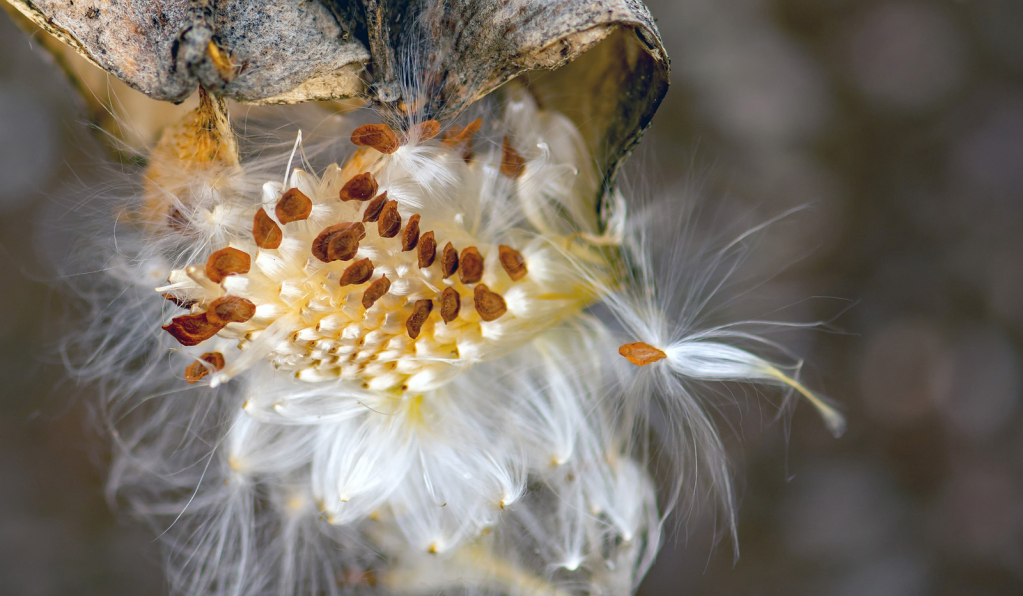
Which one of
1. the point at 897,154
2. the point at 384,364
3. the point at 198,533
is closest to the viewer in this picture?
the point at 384,364

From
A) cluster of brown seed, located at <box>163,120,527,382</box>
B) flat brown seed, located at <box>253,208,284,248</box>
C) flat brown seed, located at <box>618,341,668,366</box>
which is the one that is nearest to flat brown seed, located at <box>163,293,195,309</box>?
cluster of brown seed, located at <box>163,120,527,382</box>

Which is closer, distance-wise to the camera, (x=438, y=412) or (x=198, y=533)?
(x=438, y=412)

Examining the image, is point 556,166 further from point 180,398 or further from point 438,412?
point 180,398

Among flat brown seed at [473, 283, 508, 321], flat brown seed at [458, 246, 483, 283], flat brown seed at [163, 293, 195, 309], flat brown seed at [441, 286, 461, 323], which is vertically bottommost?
flat brown seed at [473, 283, 508, 321]

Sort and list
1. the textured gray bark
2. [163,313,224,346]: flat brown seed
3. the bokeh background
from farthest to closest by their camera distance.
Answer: the bokeh background
[163,313,224,346]: flat brown seed
the textured gray bark

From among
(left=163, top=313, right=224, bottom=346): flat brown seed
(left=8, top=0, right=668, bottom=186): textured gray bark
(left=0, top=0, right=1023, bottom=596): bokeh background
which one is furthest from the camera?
(left=0, top=0, right=1023, bottom=596): bokeh background

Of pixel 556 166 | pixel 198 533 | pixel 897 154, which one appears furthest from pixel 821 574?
pixel 198 533

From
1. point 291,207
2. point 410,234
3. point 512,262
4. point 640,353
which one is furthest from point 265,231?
point 640,353

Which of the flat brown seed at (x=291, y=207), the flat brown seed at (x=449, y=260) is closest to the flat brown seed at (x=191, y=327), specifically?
the flat brown seed at (x=291, y=207)

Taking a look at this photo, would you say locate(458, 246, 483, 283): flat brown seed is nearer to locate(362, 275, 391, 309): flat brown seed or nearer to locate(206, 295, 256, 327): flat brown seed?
locate(362, 275, 391, 309): flat brown seed

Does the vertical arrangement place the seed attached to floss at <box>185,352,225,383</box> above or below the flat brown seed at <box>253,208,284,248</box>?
below
